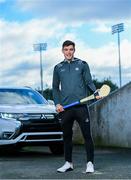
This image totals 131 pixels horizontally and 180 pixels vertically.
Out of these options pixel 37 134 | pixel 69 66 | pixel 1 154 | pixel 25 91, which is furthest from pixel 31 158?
pixel 69 66

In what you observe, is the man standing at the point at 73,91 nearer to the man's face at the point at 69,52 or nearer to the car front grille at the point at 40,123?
the man's face at the point at 69,52

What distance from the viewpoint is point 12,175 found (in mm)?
7844

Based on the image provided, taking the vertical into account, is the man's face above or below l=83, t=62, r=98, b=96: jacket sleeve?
above

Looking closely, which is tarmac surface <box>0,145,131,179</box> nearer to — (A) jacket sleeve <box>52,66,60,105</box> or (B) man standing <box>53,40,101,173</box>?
(B) man standing <box>53,40,101,173</box>

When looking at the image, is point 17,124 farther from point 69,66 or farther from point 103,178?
point 103,178

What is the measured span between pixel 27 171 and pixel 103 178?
55.2 inches

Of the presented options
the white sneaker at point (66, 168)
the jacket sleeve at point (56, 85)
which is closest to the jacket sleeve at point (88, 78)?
the jacket sleeve at point (56, 85)

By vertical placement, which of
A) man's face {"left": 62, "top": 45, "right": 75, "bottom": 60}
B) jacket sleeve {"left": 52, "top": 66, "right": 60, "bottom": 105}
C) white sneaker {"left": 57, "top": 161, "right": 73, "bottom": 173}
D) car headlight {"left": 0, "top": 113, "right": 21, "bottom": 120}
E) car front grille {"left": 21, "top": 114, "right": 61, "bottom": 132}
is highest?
man's face {"left": 62, "top": 45, "right": 75, "bottom": 60}

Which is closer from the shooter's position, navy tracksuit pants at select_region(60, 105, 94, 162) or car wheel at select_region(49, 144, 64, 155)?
navy tracksuit pants at select_region(60, 105, 94, 162)

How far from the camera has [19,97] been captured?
39.0 feet

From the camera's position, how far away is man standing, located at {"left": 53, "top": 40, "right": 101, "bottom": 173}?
7.98m

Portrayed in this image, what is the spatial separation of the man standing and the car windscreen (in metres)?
3.61

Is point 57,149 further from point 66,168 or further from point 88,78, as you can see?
point 88,78

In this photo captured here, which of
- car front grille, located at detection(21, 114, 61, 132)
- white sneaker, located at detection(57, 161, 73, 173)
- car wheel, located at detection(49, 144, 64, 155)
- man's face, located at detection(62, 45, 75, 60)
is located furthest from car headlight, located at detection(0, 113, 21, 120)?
man's face, located at detection(62, 45, 75, 60)
